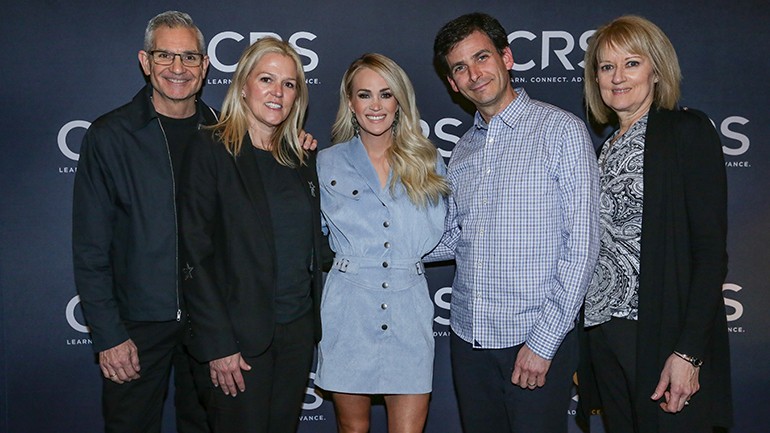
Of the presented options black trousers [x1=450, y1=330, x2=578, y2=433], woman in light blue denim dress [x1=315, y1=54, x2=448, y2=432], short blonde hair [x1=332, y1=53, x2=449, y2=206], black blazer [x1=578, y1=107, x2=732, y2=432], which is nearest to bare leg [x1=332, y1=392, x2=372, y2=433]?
woman in light blue denim dress [x1=315, y1=54, x2=448, y2=432]

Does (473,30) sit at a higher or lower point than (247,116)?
higher

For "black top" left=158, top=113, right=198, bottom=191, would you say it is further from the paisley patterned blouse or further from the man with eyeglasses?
the paisley patterned blouse

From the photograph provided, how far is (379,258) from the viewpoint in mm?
2785

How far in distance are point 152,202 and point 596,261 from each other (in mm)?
1790

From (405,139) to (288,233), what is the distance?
740 millimetres

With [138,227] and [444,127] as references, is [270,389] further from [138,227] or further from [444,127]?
[444,127]

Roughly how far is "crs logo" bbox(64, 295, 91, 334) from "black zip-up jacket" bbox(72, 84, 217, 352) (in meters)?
0.92

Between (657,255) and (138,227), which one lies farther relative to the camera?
(138,227)

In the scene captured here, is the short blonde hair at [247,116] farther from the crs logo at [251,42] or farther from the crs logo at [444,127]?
the crs logo at [444,127]

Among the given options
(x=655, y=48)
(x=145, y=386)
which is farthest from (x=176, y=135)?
(x=655, y=48)

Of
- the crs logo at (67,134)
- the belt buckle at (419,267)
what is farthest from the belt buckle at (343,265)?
the crs logo at (67,134)

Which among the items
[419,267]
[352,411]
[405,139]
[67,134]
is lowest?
[352,411]

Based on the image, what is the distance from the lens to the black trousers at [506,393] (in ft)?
8.28

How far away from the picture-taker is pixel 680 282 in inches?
90.0
